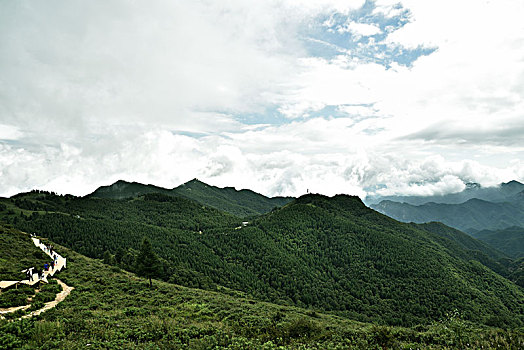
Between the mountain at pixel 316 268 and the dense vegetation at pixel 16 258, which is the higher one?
the dense vegetation at pixel 16 258

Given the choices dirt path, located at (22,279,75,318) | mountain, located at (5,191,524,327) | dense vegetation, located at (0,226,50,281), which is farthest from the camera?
mountain, located at (5,191,524,327)

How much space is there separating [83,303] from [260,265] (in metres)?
118

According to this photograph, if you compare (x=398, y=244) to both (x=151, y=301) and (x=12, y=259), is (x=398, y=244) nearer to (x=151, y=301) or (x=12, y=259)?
(x=151, y=301)

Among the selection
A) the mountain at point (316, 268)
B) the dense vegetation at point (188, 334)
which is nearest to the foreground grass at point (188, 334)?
the dense vegetation at point (188, 334)

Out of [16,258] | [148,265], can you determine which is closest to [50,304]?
[148,265]

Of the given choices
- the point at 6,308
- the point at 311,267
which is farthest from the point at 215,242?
the point at 6,308

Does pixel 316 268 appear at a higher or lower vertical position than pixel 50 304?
lower

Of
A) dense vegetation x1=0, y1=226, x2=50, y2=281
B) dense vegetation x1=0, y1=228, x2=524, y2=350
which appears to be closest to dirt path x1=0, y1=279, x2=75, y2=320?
dense vegetation x1=0, y1=228, x2=524, y2=350

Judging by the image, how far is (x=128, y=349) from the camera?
55.3 ft

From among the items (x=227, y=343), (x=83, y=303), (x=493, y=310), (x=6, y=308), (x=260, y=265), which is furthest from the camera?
(x=260, y=265)

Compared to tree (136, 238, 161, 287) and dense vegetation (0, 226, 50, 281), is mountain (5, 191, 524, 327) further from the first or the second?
tree (136, 238, 161, 287)

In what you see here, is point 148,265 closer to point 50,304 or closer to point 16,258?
point 50,304

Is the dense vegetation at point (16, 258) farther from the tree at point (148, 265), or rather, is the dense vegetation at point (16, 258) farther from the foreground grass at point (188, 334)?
the tree at point (148, 265)

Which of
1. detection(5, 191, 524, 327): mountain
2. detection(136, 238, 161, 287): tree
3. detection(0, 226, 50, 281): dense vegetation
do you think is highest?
detection(0, 226, 50, 281): dense vegetation
